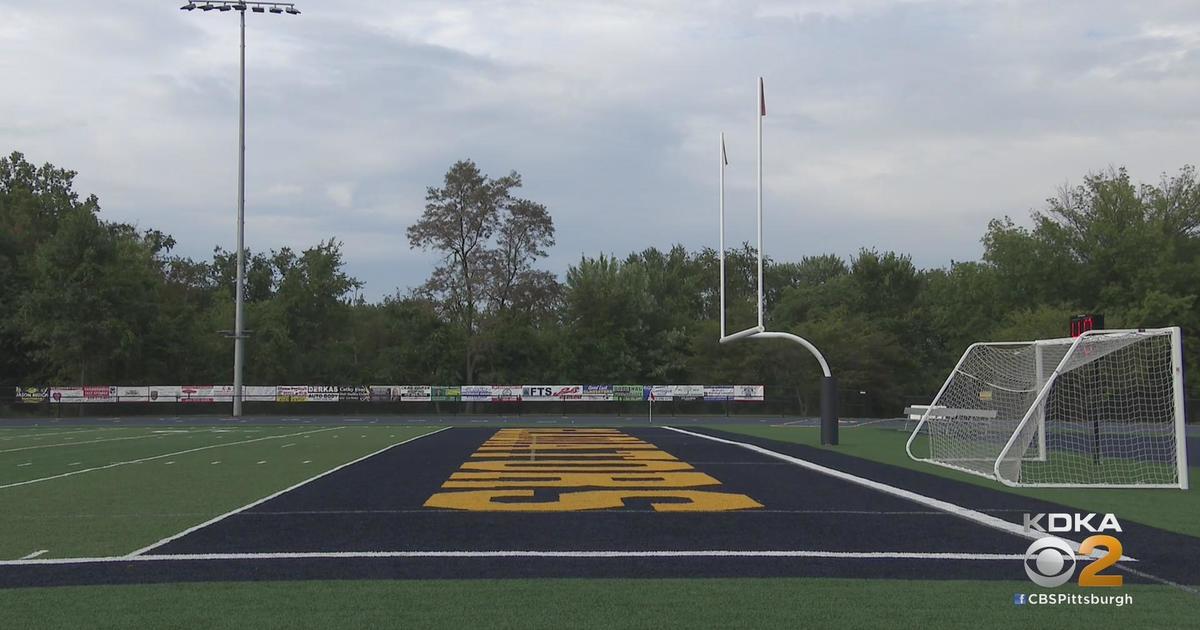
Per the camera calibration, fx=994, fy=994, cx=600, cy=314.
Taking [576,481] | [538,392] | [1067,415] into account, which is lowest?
[576,481]

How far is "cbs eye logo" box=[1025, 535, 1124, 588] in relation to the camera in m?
5.96

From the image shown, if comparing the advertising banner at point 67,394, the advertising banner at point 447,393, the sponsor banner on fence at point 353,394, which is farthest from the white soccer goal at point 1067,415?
the advertising banner at point 67,394

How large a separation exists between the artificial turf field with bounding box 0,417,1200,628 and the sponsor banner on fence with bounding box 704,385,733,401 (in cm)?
3218

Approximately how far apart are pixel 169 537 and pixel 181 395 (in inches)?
1566

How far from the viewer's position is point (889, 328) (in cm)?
6144

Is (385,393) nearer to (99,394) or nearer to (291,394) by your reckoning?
(291,394)

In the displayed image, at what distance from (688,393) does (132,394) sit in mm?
25000

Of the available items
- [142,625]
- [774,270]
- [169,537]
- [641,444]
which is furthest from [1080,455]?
[774,270]

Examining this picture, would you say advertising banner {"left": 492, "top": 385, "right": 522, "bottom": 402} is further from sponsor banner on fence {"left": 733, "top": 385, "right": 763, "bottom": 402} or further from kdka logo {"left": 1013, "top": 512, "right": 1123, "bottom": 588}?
kdka logo {"left": 1013, "top": 512, "right": 1123, "bottom": 588}

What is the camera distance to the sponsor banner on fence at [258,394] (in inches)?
1801

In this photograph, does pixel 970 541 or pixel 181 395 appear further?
pixel 181 395

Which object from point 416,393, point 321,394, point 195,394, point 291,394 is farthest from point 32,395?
point 416,393

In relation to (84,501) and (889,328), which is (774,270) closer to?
(889,328)

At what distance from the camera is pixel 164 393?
44.5m
